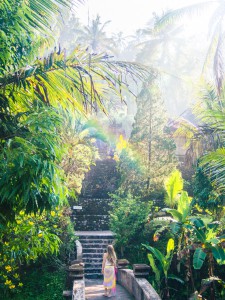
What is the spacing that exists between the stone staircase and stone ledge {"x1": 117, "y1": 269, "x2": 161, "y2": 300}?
1.83 m

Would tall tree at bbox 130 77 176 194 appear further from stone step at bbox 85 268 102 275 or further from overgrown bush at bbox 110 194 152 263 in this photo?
stone step at bbox 85 268 102 275

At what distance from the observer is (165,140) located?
16.4 m

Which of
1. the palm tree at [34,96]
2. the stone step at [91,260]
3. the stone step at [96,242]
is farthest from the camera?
the stone step at [96,242]

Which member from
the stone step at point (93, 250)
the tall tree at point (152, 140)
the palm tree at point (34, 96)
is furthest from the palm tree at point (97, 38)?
the palm tree at point (34, 96)

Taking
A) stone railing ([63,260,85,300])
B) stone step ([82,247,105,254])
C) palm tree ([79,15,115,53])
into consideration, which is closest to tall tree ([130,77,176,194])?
stone step ([82,247,105,254])

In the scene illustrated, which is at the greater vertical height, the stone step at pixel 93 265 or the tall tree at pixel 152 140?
the tall tree at pixel 152 140

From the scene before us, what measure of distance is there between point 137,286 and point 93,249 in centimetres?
549

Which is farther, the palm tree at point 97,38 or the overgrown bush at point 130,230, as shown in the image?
the palm tree at point 97,38

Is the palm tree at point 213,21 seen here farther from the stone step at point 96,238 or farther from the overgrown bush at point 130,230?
the stone step at point 96,238

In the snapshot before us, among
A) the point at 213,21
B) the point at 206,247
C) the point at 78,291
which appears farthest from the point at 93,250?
the point at 213,21

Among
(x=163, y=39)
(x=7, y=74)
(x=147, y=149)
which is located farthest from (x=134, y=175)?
(x=163, y=39)

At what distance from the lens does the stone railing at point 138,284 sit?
7.41 meters

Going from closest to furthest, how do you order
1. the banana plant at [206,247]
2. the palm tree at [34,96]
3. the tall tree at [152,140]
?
1. the palm tree at [34,96]
2. the banana plant at [206,247]
3. the tall tree at [152,140]

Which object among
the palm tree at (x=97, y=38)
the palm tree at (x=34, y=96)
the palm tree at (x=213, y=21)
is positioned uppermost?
the palm tree at (x=97, y=38)
